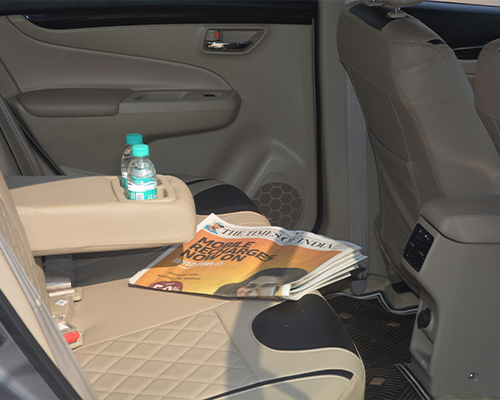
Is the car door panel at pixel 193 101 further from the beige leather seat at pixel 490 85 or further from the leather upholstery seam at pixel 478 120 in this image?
the beige leather seat at pixel 490 85

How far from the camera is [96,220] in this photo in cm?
85

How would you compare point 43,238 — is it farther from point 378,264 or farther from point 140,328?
point 378,264

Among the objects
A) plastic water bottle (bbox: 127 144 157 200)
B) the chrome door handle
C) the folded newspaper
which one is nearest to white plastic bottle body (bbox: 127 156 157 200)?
plastic water bottle (bbox: 127 144 157 200)

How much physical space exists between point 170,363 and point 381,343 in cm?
91

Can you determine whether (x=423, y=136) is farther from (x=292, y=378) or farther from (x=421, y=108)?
(x=292, y=378)

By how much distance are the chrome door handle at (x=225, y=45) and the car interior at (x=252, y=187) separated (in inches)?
0.5

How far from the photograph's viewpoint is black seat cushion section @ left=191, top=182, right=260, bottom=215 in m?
1.31

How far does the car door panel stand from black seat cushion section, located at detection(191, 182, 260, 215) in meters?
0.33

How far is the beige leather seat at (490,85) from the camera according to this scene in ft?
2.92

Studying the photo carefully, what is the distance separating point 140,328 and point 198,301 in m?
0.11

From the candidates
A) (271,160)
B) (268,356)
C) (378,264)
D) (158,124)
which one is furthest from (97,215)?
(378,264)

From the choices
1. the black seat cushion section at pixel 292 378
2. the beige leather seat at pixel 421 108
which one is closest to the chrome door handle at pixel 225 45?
the beige leather seat at pixel 421 108

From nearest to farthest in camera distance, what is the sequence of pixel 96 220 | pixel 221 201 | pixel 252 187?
pixel 96 220 < pixel 221 201 < pixel 252 187

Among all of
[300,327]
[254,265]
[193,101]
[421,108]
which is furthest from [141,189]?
[193,101]
